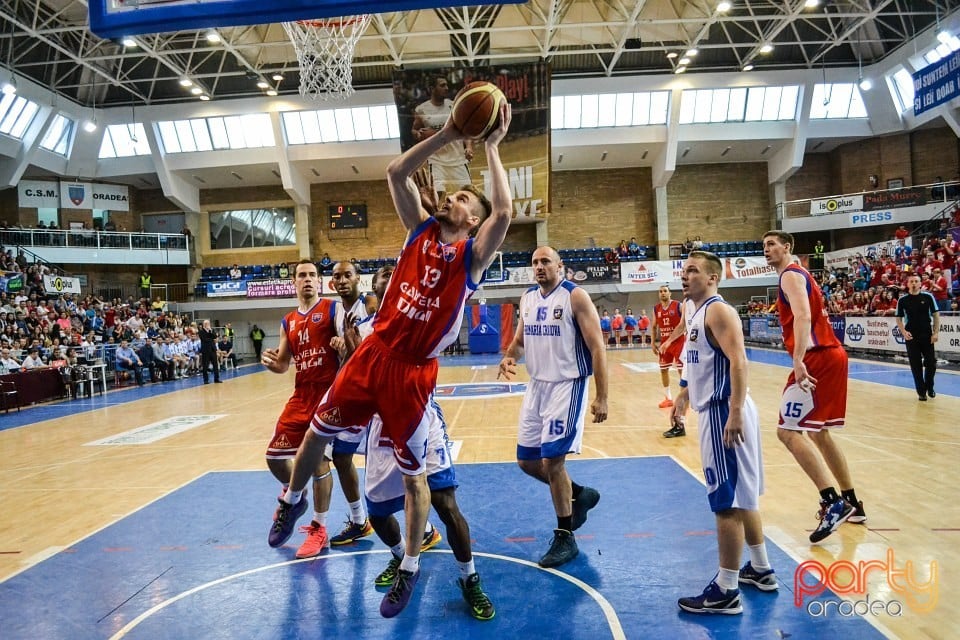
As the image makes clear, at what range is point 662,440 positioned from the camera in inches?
296

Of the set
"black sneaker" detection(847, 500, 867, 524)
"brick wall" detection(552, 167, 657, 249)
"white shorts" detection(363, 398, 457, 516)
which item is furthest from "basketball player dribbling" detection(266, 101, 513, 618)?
"brick wall" detection(552, 167, 657, 249)

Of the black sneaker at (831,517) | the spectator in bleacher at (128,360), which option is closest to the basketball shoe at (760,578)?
the black sneaker at (831,517)

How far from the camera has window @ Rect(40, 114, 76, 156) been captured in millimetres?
26750

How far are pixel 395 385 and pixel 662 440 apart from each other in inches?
214

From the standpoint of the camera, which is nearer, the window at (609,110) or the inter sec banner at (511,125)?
the inter sec banner at (511,125)

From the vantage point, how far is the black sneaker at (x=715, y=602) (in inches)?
120

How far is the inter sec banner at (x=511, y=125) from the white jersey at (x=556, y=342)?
60.8ft

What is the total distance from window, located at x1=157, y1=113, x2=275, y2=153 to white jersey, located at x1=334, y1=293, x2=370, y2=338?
2707 centimetres

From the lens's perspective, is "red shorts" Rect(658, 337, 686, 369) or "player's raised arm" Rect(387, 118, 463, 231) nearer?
"player's raised arm" Rect(387, 118, 463, 231)

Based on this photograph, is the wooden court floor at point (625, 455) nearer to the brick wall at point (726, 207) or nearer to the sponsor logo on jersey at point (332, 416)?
the sponsor logo on jersey at point (332, 416)

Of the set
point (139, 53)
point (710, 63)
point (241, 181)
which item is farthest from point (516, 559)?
point (241, 181)

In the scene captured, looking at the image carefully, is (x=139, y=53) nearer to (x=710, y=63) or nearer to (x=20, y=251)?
(x=20, y=251)

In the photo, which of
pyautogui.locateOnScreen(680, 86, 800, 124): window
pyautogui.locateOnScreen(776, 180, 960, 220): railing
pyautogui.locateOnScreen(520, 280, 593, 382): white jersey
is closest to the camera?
pyautogui.locateOnScreen(520, 280, 593, 382): white jersey

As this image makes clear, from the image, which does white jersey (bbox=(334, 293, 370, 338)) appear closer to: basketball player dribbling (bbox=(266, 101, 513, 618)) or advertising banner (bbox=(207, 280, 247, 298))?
basketball player dribbling (bbox=(266, 101, 513, 618))
